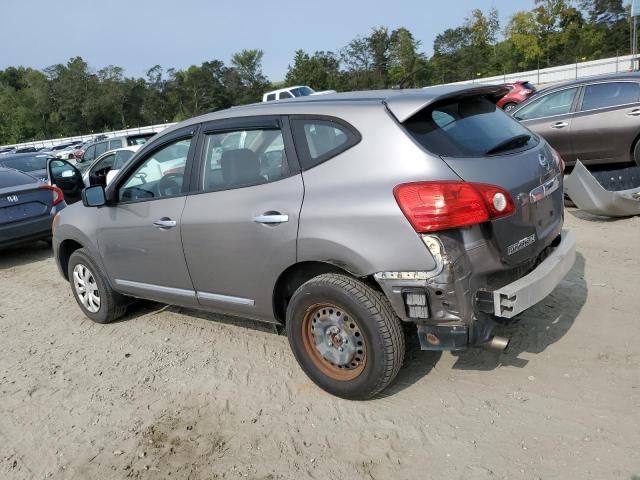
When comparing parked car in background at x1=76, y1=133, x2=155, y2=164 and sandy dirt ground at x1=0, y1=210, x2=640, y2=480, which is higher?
parked car in background at x1=76, y1=133, x2=155, y2=164

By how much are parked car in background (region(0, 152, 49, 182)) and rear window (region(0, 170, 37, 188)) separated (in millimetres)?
4564

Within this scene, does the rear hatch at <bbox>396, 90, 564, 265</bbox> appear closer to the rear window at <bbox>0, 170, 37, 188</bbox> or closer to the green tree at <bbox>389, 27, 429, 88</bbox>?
the rear window at <bbox>0, 170, 37, 188</bbox>

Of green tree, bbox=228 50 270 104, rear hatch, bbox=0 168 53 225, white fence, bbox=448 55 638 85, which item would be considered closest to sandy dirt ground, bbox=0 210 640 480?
rear hatch, bbox=0 168 53 225

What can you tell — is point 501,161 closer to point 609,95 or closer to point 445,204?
point 445,204

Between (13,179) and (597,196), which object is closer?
(597,196)

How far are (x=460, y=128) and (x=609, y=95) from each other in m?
5.61

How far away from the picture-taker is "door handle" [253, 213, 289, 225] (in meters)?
3.25

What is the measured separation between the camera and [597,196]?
618 cm

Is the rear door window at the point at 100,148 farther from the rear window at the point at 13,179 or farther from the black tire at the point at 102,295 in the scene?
the black tire at the point at 102,295

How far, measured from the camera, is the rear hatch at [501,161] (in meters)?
2.90

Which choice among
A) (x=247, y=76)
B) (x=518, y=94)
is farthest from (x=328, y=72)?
(x=518, y=94)

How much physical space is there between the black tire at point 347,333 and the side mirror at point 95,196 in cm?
214

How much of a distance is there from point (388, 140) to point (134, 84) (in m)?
96.9

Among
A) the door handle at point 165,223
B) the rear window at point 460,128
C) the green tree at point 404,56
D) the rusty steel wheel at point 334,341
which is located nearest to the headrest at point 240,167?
the door handle at point 165,223
